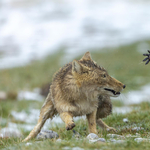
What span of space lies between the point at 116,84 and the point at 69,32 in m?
89.4

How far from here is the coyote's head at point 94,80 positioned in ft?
16.3

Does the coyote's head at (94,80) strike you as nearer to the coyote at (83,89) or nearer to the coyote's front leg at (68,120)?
the coyote at (83,89)

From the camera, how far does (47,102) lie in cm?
587

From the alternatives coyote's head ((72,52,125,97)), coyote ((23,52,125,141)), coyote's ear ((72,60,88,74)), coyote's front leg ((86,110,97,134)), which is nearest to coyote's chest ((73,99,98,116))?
coyote ((23,52,125,141))

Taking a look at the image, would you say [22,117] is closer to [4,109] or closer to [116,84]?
[4,109]

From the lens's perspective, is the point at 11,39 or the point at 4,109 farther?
the point at 11,39

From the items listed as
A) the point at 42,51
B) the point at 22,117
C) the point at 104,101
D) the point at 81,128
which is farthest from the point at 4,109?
the point at 42,51

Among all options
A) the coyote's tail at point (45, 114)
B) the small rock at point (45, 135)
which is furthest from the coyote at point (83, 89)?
the small rock at point (45, 135)

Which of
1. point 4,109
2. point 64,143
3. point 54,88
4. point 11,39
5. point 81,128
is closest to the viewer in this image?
point 64,143

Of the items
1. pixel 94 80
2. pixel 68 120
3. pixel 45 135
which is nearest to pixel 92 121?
pixel 68 120

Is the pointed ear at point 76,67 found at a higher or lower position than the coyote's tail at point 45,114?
higher

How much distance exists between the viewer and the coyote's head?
4.96m

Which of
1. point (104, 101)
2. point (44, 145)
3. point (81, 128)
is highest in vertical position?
point (104, 101)

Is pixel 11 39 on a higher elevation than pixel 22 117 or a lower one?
higher
